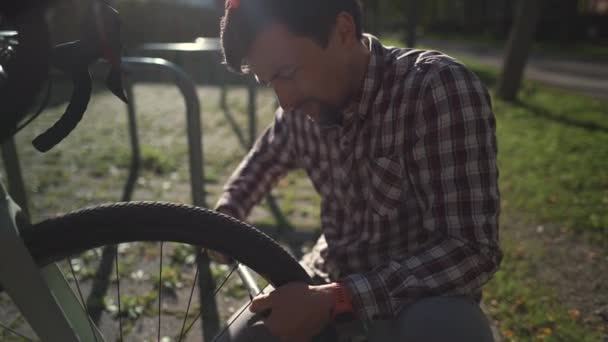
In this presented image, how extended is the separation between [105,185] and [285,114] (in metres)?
2.89

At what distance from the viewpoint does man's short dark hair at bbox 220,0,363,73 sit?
141 centimetres

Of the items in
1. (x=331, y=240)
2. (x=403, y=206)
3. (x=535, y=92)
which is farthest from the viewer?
(x=535, y=92)

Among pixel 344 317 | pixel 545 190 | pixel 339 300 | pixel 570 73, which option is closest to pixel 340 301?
pixel 339 300

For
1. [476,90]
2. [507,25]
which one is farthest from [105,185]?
[507,25]

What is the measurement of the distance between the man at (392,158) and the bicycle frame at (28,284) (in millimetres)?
498

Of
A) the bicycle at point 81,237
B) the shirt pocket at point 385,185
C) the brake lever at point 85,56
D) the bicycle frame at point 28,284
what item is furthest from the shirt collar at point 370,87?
the bicycle frame at point 28,284

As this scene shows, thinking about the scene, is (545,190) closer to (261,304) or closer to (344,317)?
(344,317)

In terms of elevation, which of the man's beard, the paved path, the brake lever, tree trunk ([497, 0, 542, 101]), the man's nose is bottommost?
the paved path

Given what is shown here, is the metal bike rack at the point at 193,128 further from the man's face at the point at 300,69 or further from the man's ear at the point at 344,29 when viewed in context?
the man's ear at the point at 344,29

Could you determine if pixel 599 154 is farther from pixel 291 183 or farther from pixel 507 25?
pixel 507 25

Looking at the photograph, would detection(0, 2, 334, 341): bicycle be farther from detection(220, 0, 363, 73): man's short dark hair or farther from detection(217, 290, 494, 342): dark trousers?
detection(220, 0, 363, 73): man's short dark hair

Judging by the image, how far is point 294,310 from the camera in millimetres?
1291

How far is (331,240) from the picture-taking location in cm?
191

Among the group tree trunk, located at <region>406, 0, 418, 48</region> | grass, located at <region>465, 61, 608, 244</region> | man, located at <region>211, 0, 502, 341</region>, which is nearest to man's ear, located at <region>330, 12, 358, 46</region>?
man, located at <region>211, 0, 502, 341</region>
